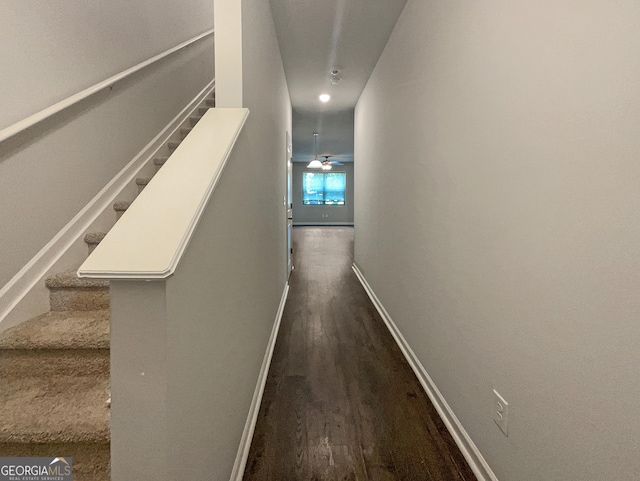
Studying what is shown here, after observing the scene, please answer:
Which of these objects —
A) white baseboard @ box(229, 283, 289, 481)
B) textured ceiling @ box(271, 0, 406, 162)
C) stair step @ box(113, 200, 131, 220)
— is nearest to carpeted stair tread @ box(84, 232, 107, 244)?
stair step @ box(113, 200, 131, 220)

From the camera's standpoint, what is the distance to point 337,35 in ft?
9.27

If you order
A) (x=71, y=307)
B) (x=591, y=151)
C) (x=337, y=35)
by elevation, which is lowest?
(x=71, y=307)

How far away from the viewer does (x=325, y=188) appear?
13539mm

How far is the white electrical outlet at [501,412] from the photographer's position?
3.72 feet

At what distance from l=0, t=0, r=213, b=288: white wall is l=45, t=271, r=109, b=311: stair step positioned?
18 cm

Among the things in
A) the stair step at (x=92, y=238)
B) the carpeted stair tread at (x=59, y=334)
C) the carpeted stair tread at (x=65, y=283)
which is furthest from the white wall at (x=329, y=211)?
the carpeted stair tread at (x=59, y=334)

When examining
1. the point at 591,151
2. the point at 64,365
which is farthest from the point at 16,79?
the point at 591,151

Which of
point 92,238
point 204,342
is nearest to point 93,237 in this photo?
point 92,238

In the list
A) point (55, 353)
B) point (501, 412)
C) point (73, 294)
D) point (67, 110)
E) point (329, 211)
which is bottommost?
point (501, 412)

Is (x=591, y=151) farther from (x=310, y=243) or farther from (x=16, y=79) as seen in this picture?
(x=310, y=243)

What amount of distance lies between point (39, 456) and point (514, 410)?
1720mm

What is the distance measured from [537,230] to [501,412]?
30.0 inches

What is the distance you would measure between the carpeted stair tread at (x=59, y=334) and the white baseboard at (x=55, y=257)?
9 cm

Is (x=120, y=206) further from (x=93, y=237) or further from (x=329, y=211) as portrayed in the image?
(x=329, y=211)
